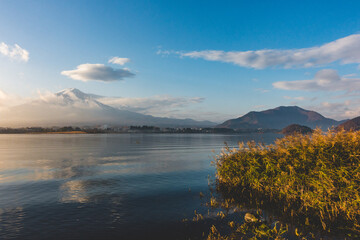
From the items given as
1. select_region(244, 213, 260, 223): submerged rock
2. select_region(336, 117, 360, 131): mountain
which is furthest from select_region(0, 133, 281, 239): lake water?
select_region(336, 117, 360, 131): mountain

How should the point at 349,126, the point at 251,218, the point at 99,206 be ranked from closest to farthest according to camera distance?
1. the point at 251,218
2. the point at 99,206
3. the point at 349,126

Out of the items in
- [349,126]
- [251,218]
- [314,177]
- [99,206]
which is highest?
[349,126]

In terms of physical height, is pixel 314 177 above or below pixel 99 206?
above

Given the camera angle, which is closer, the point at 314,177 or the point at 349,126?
the point at 314,177

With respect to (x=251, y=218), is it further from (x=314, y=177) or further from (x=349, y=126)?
(x=349, y=126)

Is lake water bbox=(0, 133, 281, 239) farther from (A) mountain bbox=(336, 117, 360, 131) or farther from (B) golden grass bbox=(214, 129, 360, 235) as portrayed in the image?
(A) mountain bbox=(336, 117, 360, 131)

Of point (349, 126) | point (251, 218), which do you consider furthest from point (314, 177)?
point (349, 126)

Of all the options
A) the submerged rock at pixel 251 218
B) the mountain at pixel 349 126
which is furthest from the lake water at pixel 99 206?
the mountain at pixel 349 126

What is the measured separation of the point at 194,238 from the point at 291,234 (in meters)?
5.87

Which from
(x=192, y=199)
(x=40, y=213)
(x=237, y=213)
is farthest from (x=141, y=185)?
(x=237, y=213)

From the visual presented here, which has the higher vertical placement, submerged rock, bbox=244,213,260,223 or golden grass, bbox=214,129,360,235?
golden grass, bbox=214,129,360,235

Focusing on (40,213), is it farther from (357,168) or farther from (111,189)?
(357,168)

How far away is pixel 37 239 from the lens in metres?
12.7

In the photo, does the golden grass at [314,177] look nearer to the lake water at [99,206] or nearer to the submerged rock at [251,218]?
the submerged rock at [251,218]
